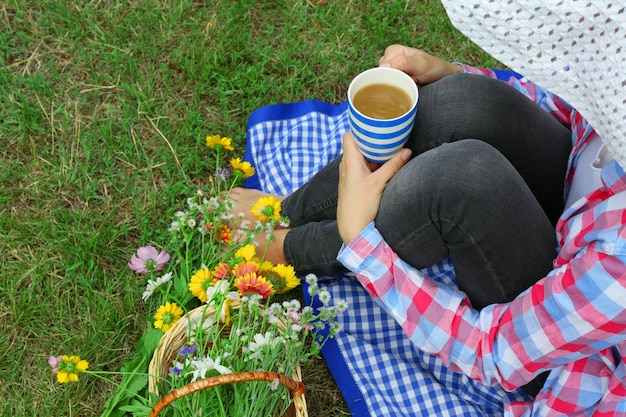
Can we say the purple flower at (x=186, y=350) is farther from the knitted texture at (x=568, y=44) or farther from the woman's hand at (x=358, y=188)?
the knitted texture at (x=568, y=44)

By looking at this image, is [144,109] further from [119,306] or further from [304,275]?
[304,275]

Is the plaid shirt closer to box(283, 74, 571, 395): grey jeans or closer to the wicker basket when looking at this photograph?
box(283, 74, 571, 395): grey jeans

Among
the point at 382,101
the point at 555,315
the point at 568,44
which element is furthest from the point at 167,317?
the point at 568,44

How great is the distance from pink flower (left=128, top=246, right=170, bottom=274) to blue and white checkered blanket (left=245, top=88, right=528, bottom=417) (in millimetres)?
330

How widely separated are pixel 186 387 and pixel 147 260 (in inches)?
17.4

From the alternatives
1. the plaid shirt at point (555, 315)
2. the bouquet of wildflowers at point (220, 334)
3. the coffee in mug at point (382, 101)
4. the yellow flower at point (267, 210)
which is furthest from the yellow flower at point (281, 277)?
the coffee in mug at point (382, 101)

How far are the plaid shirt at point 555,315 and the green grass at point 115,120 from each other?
1.44 ft

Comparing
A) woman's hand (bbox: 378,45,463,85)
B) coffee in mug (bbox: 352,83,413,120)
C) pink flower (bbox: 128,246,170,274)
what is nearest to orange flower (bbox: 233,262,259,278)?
pink flower (bbox: 128,246,170,274)

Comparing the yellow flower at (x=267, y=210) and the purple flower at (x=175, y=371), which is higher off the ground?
the yellow flower at (x=267, y=210)

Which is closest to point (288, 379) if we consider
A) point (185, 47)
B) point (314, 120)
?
point (314, 120)

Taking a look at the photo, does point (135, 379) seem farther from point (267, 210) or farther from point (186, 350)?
point (267, 210)

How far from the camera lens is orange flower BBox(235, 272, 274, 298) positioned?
3.64 ft

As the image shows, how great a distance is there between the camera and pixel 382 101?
1107 mm

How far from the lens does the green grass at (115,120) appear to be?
136 cm
